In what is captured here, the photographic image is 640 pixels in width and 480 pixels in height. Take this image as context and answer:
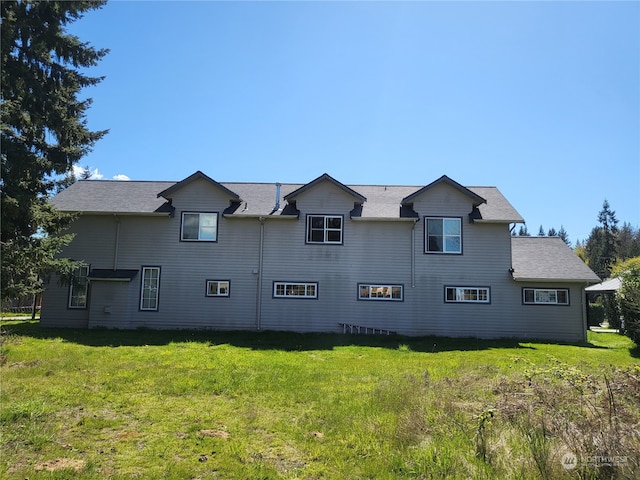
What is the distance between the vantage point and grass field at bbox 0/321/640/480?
432cm

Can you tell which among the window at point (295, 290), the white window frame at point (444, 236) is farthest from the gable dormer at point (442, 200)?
the window at point (295, 290)

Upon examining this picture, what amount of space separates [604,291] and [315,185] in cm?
2057

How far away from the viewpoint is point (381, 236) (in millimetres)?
18422

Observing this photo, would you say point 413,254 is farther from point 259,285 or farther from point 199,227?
point 199,227

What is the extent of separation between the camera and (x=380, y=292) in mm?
18156

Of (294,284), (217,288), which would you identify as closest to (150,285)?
(217,288)

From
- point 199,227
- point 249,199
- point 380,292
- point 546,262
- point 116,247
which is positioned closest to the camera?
point 380,292

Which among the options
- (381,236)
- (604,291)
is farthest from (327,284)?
(604,291)

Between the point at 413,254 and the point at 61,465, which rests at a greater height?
the point at 413,254

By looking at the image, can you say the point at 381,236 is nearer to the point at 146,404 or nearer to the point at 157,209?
the point at 157,209

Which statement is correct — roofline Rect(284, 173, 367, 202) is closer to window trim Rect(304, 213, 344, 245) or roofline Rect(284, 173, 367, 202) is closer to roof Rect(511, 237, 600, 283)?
window trim Rect(304, 213, 344, 245)

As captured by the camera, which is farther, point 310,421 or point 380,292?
point 380,292

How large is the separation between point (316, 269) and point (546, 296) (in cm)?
997

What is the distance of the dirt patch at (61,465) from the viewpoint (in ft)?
14.5
